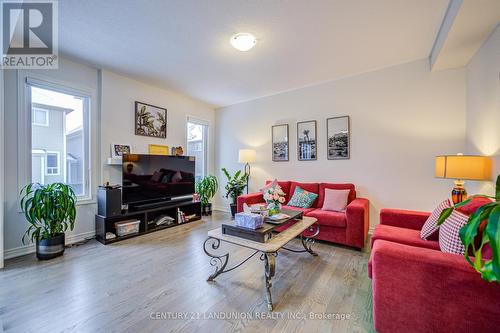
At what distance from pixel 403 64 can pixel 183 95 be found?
3.93 metres

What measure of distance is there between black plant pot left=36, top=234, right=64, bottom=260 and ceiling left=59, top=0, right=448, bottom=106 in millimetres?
2391

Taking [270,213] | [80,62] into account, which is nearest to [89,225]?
[80,62]

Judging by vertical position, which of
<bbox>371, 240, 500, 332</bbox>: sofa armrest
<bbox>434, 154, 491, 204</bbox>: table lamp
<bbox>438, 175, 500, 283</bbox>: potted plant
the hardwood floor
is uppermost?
<bbox>434, 154, 491, 204</bbox>: table lamp

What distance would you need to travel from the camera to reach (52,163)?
2916 millimetres

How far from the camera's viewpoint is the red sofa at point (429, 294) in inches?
43.4

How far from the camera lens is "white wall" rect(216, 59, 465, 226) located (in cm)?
284

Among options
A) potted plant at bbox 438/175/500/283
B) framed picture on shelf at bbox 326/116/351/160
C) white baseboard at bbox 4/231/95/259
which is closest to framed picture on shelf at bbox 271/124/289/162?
framed picture on shelf at bbox 326/116/351/160

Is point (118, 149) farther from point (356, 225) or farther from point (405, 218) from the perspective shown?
point (405, 218)

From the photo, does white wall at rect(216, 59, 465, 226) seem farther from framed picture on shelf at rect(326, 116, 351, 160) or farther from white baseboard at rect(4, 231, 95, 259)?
white baseboard at rect(4, 231, 95, 259)

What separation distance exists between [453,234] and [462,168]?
1.01 m

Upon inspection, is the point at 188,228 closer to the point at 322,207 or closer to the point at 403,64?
the point at 322,207

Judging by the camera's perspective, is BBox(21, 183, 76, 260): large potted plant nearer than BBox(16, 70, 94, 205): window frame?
Yes

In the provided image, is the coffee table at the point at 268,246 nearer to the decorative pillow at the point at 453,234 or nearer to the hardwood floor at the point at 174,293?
the hardwood floor at the point at 174,293

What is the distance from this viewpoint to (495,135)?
1.99 meters
